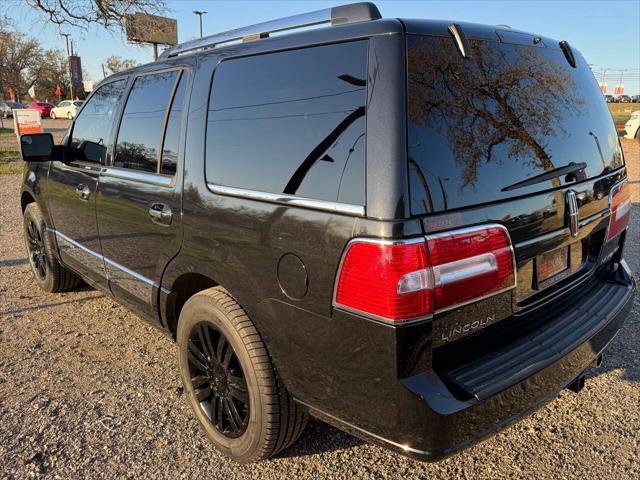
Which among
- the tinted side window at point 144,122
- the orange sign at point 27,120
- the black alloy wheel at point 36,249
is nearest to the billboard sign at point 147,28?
the orange sign at point 27,120

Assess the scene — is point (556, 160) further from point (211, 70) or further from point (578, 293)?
point (211, 70)

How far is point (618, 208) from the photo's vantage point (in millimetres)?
2672

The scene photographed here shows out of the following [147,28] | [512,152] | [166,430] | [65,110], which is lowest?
[166,430]

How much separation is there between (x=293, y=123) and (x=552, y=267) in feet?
4.16

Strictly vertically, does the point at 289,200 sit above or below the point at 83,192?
above

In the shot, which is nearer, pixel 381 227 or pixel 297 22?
pixel 381 227

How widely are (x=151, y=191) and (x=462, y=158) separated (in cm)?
176

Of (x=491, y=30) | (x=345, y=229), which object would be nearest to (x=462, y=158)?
(x=345, y=229)

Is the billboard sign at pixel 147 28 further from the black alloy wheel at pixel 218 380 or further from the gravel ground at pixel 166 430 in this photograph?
the black alloy wheel at pixel 218 380

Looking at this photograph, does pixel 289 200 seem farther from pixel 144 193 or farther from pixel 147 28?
pixel 147 28

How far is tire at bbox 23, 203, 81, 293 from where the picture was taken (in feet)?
14.6

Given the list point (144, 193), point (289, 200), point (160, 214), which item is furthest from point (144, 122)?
point (289, 200)

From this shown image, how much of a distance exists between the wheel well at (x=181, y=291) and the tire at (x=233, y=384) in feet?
0.43

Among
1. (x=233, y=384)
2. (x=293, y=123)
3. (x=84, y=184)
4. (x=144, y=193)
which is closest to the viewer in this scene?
(x=293, y=123)
